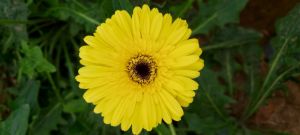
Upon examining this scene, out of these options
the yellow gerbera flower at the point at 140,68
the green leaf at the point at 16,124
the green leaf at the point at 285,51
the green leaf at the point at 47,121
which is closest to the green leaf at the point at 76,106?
the green leaf at the point at 47,121

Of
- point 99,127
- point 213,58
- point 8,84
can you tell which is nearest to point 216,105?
point 213,58

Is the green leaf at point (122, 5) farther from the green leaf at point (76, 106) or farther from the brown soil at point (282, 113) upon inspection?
the brown soil at point (282, 113)

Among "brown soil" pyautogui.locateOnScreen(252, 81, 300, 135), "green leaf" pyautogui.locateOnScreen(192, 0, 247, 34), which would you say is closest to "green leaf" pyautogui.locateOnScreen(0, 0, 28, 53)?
"green leaf" pyautogui.locateOnScreen(192, 0, 247, 34)

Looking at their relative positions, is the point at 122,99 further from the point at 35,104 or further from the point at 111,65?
the point at 35,104

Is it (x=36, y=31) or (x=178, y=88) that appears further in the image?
(x=36, y=31)

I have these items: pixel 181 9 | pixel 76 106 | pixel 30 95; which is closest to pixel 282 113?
pixel 181 9

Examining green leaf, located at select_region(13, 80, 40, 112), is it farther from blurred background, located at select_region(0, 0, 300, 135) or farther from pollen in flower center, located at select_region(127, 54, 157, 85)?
pollen in flower center, located at select_region(127, 54, 157, 85)

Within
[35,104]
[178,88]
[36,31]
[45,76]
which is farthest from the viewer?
[36,31]
